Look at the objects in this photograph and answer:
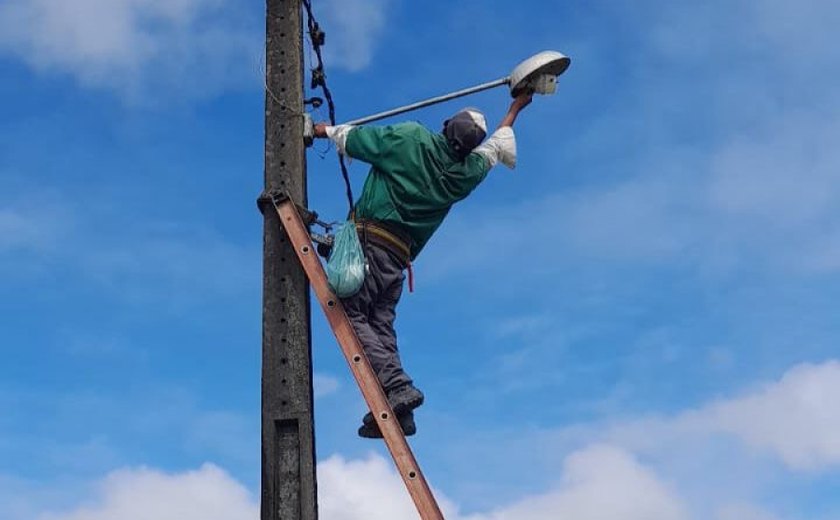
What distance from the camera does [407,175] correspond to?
5.65 m

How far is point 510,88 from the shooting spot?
6039 millimetres

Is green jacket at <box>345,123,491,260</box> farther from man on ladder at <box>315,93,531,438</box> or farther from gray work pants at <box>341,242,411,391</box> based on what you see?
gray work pants at <box>341,242,411,391</box>

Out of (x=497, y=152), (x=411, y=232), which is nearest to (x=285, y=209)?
(x=411, y=232)

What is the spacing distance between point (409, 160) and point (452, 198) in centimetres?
35

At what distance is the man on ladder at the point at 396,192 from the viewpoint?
18.4ft

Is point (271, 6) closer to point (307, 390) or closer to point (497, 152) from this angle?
point (497, 152)

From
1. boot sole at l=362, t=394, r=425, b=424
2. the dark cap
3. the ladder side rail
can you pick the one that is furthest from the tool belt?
boot sole at l=362, t=394, r=425, b=424

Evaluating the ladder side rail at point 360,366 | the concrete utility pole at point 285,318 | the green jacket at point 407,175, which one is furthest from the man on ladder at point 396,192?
the concrete utility pole at point 285,318

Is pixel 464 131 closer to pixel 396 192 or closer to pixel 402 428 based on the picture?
pixel 396 192

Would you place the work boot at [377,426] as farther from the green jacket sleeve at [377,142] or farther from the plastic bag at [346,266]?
the green jacket sleeve at [377,142]

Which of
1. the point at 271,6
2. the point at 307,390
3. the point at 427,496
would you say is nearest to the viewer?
the point at 427,496

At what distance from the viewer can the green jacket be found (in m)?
5.64

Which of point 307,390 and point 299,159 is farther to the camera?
point 299,159

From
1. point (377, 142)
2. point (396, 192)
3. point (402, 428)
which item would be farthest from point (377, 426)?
point (377, 142)
